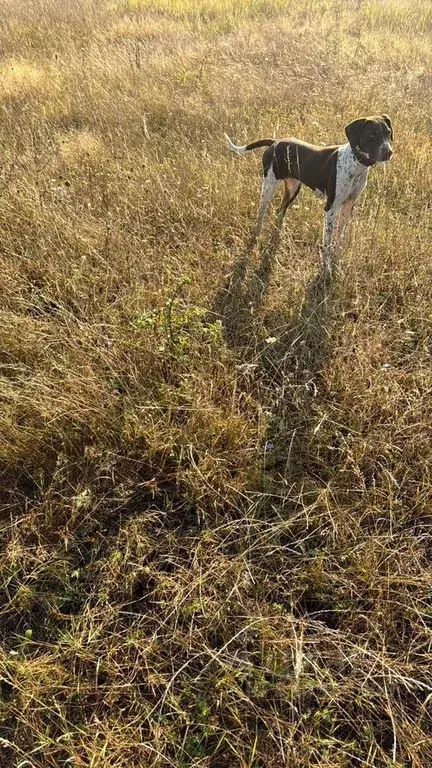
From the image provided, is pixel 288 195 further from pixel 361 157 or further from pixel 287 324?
pixel 287 324

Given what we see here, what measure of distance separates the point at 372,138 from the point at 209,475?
211 centimetres

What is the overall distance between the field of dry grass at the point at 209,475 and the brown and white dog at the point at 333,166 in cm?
25

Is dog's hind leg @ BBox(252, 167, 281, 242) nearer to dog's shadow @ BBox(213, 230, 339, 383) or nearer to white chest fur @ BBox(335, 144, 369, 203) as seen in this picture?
dog's shadow @ BBox(213, 230, 339, 383)

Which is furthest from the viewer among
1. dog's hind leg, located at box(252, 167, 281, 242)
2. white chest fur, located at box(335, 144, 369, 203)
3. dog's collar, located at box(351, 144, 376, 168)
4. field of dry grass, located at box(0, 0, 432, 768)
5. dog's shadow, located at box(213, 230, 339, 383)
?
dog's hind leg, located at box(252, 167, 281, 242)

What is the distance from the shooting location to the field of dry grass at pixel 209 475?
152 centimetres

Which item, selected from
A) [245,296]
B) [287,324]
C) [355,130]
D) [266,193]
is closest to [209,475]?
[287,324]

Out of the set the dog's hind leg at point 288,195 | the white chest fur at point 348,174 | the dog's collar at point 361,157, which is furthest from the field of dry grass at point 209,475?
the dog's collar at point 361,157

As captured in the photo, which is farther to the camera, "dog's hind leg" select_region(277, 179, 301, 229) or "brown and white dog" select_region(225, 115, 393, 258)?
"dog's hind leg" select_region(277, 179, 301, 229)

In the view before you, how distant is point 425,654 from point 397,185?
384 centimetres

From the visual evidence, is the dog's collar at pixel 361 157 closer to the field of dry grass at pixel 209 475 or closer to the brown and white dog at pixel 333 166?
the brown and white dog at pixel 333 166

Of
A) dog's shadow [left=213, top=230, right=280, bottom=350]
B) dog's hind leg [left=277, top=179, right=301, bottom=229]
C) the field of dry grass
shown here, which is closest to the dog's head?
the field of dry grass

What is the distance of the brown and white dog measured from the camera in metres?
2.67

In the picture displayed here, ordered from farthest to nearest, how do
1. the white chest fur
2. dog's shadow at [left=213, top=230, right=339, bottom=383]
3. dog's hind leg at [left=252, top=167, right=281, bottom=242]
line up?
dog's hind leg at [left=252, top=167, right=281, bottom=242] < the white chest fur < dog's shadow at [left=213, top=230, right=339, bottom=383]

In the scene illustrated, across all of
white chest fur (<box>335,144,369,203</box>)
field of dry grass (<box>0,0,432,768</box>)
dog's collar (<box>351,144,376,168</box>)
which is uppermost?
dog's collar (<box>351,144,376,168</box>)
